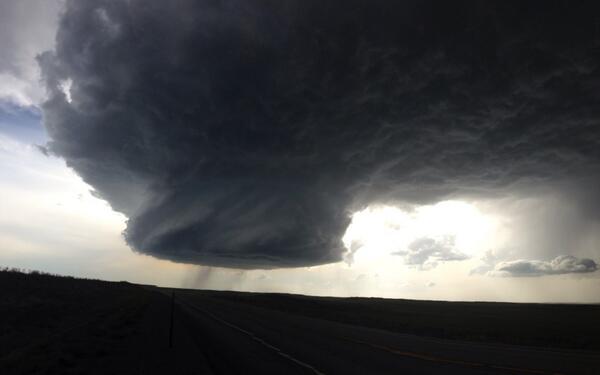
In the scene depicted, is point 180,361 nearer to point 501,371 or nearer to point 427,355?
point 427,355

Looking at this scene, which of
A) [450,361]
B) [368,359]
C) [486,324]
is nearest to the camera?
[450,361]

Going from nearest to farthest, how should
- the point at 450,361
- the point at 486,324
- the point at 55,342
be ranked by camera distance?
the point at 450,361
the point at 55,342
the point at 486,324

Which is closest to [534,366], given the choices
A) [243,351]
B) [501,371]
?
[501,371]

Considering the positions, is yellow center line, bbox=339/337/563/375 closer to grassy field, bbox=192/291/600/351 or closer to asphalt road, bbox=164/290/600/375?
asphalt road, bbox=164/290/600/375

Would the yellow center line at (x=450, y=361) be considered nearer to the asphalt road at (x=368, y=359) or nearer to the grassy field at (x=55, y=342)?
the asphalt road at (x=368, y=359)

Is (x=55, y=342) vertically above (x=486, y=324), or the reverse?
(x=55, y=342)

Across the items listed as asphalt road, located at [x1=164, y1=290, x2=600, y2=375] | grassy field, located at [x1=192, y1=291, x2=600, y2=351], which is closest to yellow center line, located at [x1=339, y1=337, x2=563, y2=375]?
asphalt road, located at [x1=164, y1=290, x2=600, y2=375]

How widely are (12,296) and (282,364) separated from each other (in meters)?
46.5

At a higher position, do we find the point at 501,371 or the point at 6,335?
the point at 501,371

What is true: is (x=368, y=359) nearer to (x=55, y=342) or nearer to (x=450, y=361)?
(x=450, y=361)

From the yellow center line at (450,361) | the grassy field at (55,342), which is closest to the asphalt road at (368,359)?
the yellow center line at (450,361)

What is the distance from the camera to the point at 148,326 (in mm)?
25500

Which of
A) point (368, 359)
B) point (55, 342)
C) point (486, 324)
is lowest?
point (486, 324)

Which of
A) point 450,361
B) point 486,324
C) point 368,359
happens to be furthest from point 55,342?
point 486,324
